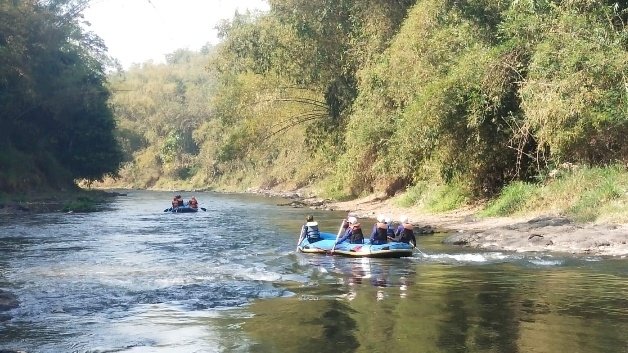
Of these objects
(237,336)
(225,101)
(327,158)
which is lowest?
(237,336)

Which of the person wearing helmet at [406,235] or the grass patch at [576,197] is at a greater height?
the grass patch at [576,197]

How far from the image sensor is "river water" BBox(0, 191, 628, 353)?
9.41 metres

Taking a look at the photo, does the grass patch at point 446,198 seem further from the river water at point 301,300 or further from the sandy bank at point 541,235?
the river water at point 301,300

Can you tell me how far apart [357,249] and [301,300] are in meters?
6.11

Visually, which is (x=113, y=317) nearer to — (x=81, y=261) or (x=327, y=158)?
(x=81, y=261)

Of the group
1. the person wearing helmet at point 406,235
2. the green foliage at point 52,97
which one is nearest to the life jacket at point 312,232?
the person wearing helmet at point 406,235

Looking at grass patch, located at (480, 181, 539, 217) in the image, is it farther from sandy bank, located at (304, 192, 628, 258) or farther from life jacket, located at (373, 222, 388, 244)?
life jacket, located at (373, 222, 388, 244)

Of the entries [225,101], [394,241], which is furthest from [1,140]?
[394,241]

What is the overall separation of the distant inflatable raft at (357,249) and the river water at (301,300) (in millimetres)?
308

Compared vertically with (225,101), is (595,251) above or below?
below

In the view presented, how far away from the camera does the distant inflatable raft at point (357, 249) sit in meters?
17.9

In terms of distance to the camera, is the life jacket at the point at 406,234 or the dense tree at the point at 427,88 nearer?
the life jacket at the point at 406,234

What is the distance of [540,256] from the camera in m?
17.2

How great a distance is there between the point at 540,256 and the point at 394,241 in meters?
3.64
